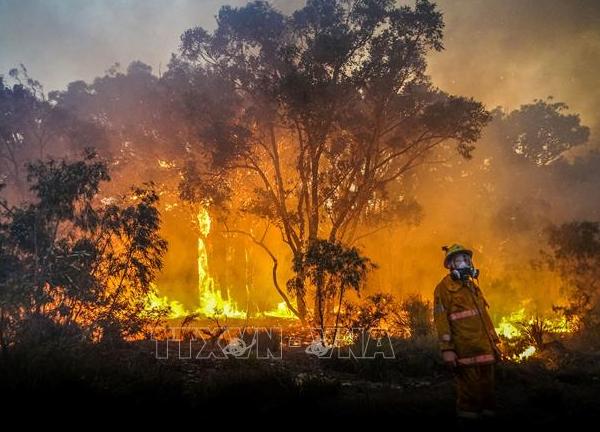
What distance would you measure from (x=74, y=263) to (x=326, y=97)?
31.4ft

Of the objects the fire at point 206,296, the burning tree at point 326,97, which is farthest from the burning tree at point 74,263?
the fire at point 206,296

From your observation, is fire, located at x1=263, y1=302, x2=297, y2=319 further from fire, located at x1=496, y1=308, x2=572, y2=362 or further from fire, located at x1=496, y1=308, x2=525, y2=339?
fire, located at x1=496, y1=308, x2=572, y2=362

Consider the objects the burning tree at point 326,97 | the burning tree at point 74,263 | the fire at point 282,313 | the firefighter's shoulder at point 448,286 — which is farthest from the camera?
the fire at point 282,313

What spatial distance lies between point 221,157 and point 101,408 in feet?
41.4

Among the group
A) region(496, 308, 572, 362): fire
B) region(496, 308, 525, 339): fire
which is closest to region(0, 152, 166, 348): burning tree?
region(496, 308, 572, 362): fire

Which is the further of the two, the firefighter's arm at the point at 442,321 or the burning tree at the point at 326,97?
the burning tree at the point at 326,97

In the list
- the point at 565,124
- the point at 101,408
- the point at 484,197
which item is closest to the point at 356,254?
the point at 101,408

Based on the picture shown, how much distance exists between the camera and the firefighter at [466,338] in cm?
553

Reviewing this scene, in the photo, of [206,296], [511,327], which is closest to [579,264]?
[511,327]

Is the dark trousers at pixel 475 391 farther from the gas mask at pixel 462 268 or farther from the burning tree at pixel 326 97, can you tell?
the burning tree at pixel 326 97

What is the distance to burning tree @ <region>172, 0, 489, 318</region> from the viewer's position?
16.5 meters

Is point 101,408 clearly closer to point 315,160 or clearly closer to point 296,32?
point 315,160

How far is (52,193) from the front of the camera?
994 centimetres

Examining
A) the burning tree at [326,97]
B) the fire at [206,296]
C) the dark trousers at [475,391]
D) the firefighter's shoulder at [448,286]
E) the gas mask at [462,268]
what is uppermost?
the burning tree at [326,97]
